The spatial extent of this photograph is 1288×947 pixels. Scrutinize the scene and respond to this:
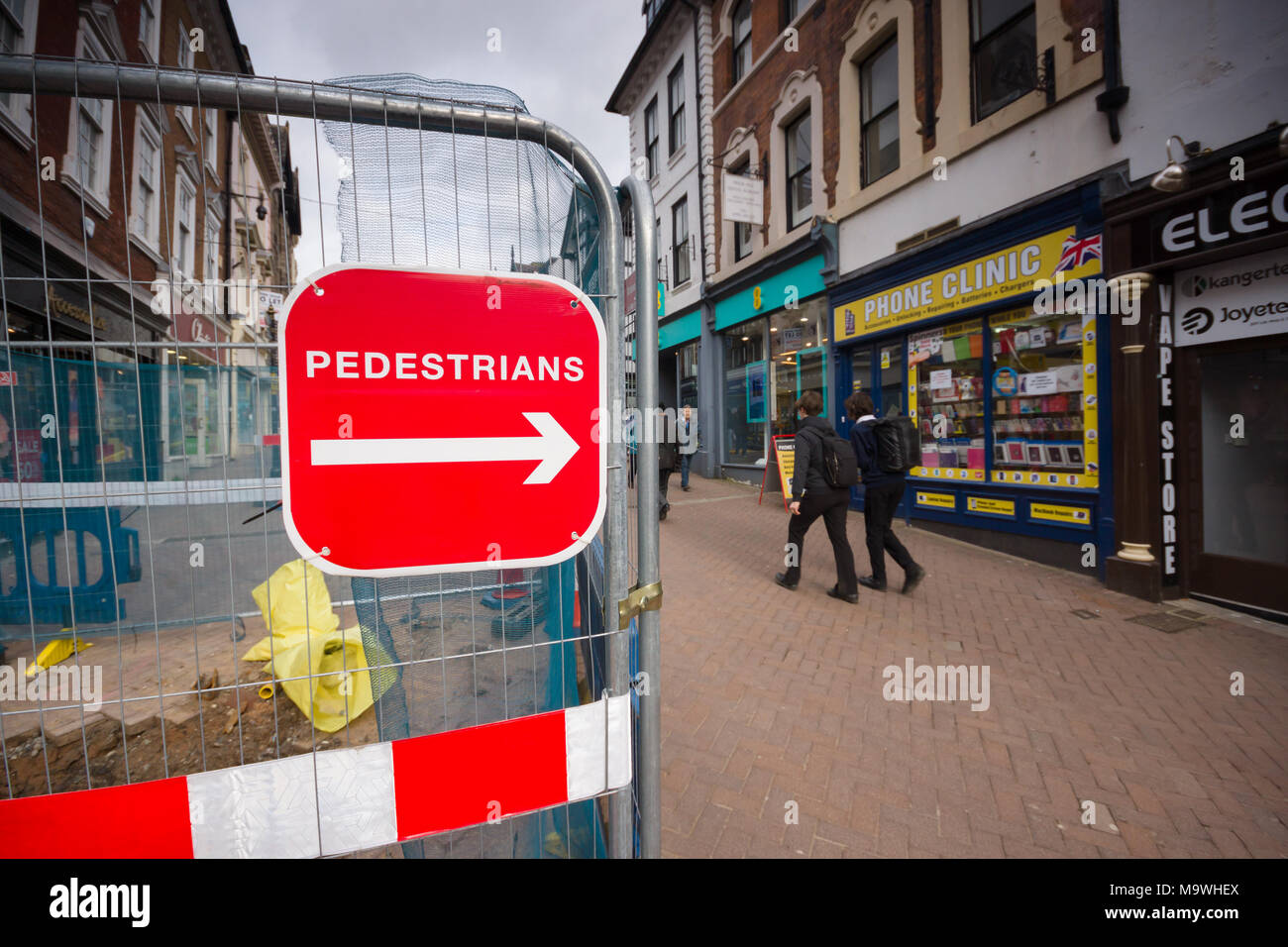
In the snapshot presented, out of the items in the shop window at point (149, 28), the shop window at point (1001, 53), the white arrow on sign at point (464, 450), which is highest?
the shop window at point (149, 28)

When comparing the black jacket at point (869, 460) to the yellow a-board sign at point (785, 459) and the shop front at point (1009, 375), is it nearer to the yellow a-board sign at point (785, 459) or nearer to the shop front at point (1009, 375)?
the shop front at point (1009, 375)

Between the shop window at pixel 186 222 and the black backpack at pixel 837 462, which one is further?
the shop window at pixel 186 222

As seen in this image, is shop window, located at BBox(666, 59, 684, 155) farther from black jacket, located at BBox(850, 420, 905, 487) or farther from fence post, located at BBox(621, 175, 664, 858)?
fence post, located at BBox(621, 175, 664, 858)

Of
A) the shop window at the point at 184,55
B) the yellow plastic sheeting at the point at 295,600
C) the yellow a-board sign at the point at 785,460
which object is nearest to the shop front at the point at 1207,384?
the yellow a-board sign at the point at 785,460

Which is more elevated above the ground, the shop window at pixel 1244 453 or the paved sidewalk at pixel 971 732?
the shop window at pixel 1244 453

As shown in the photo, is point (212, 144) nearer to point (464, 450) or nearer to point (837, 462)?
point (837, 462)

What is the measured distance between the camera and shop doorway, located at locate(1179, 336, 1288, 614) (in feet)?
15.6

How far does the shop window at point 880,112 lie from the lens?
8562 mm

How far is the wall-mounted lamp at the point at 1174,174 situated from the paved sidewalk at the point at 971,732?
3.66 meters

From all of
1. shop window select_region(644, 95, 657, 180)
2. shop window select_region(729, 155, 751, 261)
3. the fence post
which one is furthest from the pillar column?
shop window select_region(644, 95, 657, 180)

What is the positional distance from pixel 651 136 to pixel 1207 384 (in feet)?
49.9

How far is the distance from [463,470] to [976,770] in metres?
2.98

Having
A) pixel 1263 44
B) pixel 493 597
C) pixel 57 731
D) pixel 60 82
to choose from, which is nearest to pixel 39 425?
pixel 57 731

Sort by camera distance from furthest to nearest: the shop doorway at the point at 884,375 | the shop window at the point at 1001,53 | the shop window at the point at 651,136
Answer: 1. the shop window at the point at 651,136
2. the shop doorway at the point at 884,375
3. the shop window at the point at 1001,53
